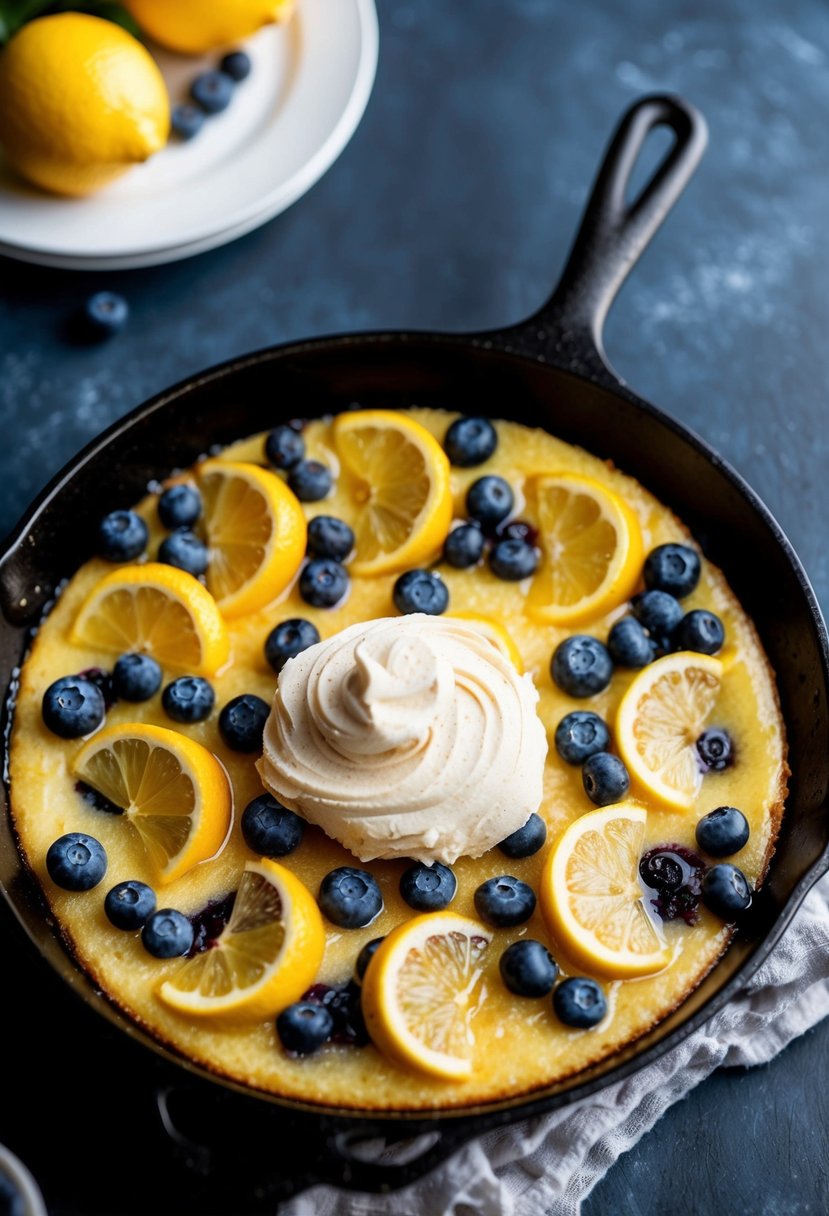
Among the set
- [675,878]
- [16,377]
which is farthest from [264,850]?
[16,377]

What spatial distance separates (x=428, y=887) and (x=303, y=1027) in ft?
1.25

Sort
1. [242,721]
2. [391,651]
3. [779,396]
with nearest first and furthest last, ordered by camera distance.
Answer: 1. [391,651]
2. [242,721]
3. [779,396]

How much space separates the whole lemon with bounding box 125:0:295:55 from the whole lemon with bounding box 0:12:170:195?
0.22 meters

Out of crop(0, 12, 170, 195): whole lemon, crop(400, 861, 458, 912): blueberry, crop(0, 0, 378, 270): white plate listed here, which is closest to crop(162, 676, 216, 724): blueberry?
crop(400, 861, 458, 912): blueberry

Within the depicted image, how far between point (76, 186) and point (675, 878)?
2.43m

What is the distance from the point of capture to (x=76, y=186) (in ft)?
11.3

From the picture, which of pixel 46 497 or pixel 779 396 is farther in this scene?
pixel 779 396

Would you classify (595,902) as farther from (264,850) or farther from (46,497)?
(46,497)

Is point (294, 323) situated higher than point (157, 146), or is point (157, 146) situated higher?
point (157, 146)

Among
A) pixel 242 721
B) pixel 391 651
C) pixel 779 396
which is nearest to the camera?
pixel 391 651

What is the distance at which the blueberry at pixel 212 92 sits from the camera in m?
3.69

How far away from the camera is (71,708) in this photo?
111 inches

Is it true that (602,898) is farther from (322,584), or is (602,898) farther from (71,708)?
(71,708)

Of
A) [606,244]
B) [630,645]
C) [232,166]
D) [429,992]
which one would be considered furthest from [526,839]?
[232,166]
